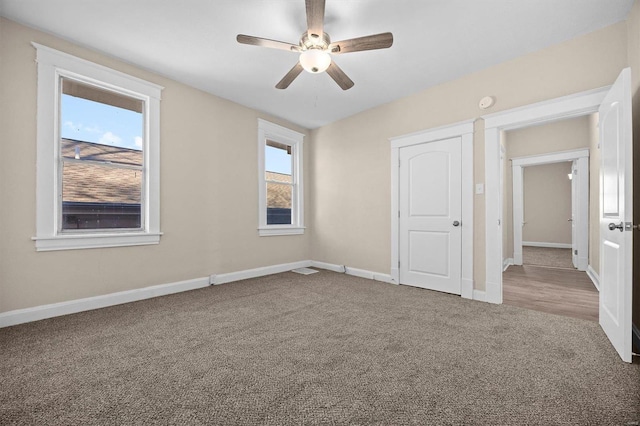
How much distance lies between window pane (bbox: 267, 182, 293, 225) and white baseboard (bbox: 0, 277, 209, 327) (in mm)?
1657

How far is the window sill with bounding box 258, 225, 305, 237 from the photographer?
4.70 metres

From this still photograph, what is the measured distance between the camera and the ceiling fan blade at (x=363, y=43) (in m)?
2.17

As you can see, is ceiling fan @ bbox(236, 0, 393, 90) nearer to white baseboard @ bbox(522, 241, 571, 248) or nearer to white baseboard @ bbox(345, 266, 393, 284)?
white baseboard @ bbox(345, 266, 393, 284)

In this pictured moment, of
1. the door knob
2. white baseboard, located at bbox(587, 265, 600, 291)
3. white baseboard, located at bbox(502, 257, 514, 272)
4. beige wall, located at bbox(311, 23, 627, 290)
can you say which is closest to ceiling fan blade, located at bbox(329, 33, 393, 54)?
beige wall, located at bbox(311, 23, 627, 290)

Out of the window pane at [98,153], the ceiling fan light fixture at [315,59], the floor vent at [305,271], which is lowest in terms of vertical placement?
the floor vent at [305,271]

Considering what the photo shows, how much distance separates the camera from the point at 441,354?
203 centimetres

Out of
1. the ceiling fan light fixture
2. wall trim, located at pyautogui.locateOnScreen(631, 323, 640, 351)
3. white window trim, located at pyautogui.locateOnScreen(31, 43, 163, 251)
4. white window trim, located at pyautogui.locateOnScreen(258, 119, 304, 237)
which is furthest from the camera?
white window trim, located at pyautogui.locateOnScreen(258, 119, 304, 237)

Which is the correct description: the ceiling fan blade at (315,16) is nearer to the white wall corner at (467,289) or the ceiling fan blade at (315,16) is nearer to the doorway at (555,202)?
the white wall corner at (467,289)

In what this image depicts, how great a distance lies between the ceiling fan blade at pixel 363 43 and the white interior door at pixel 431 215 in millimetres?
1882

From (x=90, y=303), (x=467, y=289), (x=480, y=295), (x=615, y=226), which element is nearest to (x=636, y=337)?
(x=615, y=226)

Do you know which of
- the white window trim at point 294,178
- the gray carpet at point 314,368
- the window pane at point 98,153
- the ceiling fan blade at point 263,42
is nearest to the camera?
the gray carpet at point 314,368

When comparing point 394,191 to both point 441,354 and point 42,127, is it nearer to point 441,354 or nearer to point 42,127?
point 441,354

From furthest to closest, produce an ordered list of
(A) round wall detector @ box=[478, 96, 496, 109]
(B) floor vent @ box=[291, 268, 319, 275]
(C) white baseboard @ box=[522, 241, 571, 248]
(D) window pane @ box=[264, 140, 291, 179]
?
(C) white baseboard @ box=[522, 241, 571, 248] → (D) window pane @ box=[264, 140, 291, 179] → (B) floor vent @ box=[291, 268, 319, 275] → (A) round wall detector @ box=[478, 96, 496, 109]

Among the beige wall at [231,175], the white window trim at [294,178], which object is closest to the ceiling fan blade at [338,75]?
the beige wall at [231,175]
